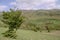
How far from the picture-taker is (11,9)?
36406 millimetres

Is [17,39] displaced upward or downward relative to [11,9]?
downward

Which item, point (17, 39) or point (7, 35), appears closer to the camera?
point (17, 39)

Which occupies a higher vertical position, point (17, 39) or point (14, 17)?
point (14, 17)

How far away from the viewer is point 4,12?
3597cm

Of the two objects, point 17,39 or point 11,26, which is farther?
point 11,26

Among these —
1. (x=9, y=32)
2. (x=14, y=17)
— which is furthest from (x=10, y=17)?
(x=9, y=32)

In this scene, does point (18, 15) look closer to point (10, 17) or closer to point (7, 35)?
point (10, 17)

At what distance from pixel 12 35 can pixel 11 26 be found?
5.78 ft

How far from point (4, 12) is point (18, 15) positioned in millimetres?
2555

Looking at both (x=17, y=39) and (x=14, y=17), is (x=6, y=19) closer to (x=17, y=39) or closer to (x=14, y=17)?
(x=14, y=17)

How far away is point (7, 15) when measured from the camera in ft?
119

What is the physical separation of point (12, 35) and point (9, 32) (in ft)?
2.67

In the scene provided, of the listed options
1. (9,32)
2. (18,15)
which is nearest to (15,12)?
(18,15)

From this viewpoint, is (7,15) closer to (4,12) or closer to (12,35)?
(4,12)
